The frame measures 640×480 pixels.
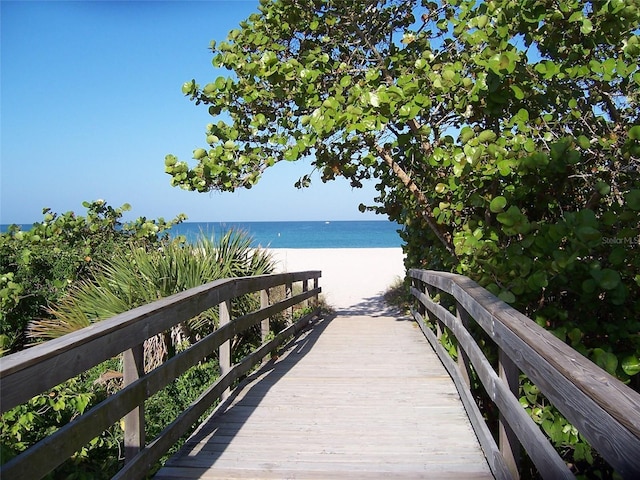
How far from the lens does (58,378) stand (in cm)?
213

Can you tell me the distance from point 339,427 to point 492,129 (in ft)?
12.4

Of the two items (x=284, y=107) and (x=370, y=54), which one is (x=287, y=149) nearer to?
(x=284, y=107)

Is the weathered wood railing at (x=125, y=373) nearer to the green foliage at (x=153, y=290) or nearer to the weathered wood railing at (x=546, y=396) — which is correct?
the weathered wood railing at (x=546, y=396)

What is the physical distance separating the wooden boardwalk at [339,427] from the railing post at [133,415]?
376 mm

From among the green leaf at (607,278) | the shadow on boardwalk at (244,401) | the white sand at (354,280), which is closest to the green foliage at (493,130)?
the green leaf at (607,278)

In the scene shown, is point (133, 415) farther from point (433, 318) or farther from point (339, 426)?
point (433, 318)

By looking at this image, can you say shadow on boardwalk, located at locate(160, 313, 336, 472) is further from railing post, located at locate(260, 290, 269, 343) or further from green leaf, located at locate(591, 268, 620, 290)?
green leaf, located at locate(591, 268, 620, 290)

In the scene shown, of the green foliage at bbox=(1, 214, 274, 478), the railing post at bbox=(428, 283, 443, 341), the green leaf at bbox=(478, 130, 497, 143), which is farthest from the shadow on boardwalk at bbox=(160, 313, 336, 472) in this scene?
the green leaf at bbox=(478, 130, 497, 143)

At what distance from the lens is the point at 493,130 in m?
6.39

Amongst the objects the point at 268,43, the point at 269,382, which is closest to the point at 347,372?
the point at 269,382

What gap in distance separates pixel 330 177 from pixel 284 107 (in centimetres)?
173

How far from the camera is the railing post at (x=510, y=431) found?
289 cm

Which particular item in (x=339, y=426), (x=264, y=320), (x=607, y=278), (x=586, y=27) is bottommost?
(x=339, y=426)

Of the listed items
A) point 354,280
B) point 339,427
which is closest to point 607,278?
point 339,427
